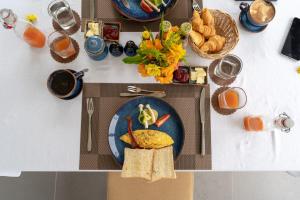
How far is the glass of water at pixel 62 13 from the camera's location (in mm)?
859

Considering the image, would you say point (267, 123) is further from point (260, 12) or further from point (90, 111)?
point (90, 111)

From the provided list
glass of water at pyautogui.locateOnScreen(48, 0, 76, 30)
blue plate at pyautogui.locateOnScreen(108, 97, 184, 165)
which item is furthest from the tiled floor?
glass of water at pyautogui.locateOnScreen(48, 0, 76, 30)

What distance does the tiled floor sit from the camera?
58.3 inches

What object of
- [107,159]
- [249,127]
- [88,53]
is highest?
[88,53]

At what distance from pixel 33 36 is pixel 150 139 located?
48cm

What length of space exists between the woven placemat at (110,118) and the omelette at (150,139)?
6 centimetres

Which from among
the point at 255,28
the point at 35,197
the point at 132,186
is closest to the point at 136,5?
the point at 255,28

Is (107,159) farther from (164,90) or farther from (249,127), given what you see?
(249,127)

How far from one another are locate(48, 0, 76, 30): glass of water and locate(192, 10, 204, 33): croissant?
15.1 inches

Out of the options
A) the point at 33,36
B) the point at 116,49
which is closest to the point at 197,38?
the point at 116,49

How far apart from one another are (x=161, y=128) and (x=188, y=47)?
0.28 metres

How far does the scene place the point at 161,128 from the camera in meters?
0.86

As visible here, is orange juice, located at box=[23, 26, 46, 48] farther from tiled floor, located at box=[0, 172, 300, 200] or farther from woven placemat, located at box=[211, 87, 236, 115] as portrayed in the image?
tiled floor, located at box=[0, 172, 300, 200]

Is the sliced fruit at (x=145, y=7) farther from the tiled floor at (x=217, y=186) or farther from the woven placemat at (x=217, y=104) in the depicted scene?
the tiled floor at (x=217, y=186)
